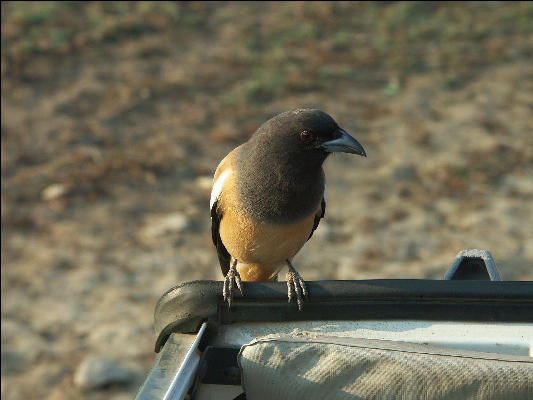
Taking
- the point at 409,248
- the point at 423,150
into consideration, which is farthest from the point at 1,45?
the point at 409,248

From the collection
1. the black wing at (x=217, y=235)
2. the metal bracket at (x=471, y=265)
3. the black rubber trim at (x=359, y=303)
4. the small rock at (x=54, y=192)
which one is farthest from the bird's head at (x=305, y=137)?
the small rock at (x=54, y=192)

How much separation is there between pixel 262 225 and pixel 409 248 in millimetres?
3392

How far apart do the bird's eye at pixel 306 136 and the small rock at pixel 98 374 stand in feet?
8.29

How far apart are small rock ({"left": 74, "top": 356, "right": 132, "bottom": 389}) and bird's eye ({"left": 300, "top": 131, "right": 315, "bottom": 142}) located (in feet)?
8.29

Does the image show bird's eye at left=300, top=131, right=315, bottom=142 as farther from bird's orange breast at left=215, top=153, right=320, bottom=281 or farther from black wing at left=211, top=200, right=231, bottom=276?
black wing at left=211, top=200, right=231, bottom=276

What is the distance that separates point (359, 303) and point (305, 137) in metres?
1.45

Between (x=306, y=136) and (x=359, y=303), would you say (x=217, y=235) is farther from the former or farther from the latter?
(x=359, y=303)

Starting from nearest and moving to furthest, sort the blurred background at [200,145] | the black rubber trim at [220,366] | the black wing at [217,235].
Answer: the black rubber trim at [220,366], the black wing at [217,235], the blurred background at [200,145]

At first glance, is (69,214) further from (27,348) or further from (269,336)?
(269,336)

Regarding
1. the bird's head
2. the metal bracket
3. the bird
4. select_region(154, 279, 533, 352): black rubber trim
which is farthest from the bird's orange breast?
select_region(154, 279, 533, 352): black rubber trim

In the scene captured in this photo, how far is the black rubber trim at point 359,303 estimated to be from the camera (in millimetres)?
2320

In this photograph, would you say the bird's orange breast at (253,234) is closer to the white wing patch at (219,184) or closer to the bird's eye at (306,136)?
the white wing patch at (219,184)

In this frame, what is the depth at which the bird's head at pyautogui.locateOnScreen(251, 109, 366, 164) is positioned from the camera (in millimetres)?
3623

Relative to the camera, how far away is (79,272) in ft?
21.0
